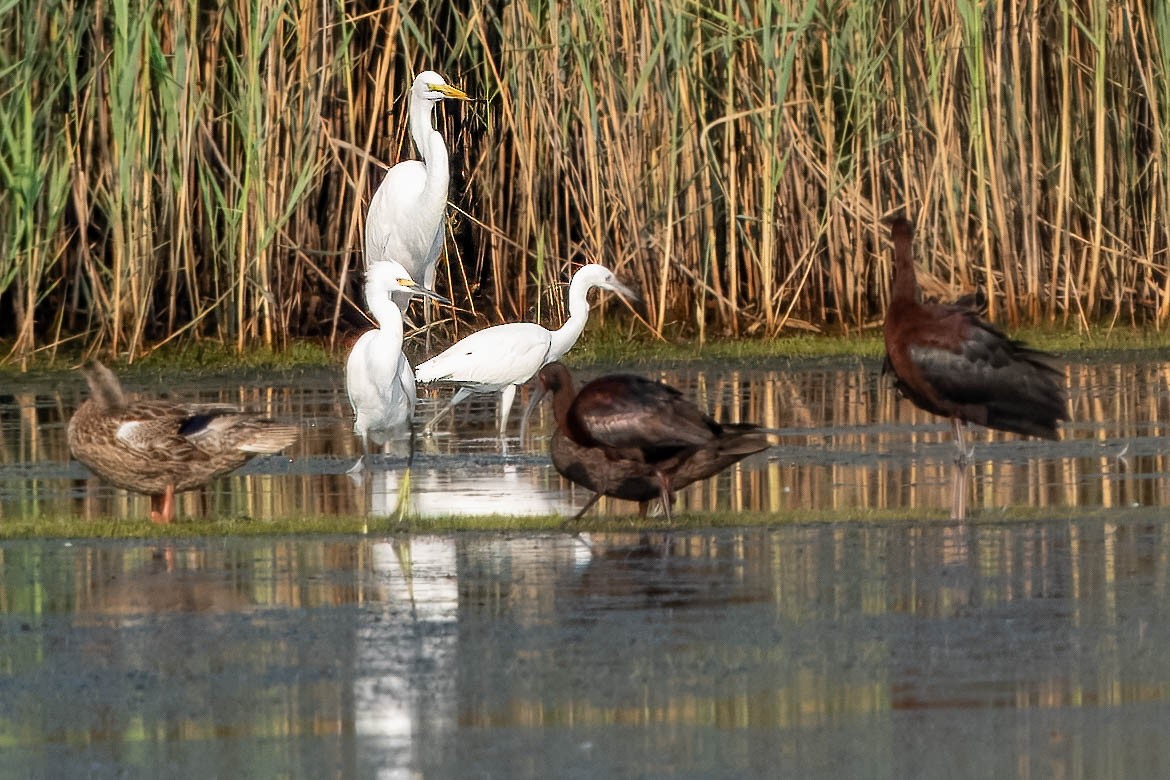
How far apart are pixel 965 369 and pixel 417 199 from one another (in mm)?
7047

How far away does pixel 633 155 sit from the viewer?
17719 mm

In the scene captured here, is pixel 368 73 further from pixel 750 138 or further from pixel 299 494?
pixel 299 494

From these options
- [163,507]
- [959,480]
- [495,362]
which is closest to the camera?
[959,480]

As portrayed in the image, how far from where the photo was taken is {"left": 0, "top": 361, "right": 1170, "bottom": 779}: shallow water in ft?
19.1

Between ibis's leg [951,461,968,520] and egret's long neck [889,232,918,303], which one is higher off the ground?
egret's long neck [889,232,918,303]

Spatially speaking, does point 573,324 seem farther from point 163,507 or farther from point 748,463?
point 163,507

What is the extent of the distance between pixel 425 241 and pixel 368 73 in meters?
2.61

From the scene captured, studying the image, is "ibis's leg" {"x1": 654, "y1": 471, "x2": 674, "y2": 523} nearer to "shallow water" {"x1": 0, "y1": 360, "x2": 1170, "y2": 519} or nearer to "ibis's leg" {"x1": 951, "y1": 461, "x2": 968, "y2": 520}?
"shallow water" {"x1": 0, "y1": 360, "x2": 1170, "y2": 519}

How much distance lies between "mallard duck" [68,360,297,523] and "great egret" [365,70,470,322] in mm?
6226

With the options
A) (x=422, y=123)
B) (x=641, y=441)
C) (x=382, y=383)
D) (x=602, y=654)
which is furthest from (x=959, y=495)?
(x=422, y=123)

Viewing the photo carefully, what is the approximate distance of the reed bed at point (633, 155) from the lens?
1691 cm

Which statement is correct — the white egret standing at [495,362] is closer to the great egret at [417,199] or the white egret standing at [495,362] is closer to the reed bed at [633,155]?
the great egret at [417,199]

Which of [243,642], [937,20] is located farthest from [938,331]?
[937,20]

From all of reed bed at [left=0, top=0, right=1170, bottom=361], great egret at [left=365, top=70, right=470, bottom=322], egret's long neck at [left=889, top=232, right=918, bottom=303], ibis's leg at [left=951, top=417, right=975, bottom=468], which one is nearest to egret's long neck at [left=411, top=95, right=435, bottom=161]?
great egret at [left=365, top=70, right=470, bottom=322]
